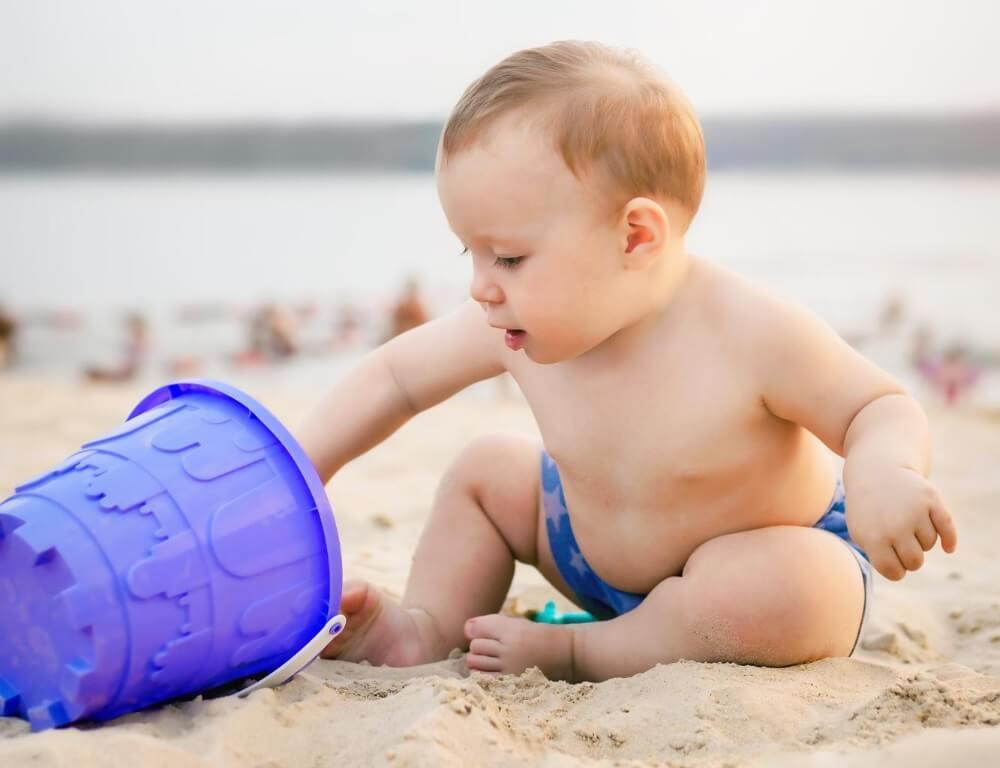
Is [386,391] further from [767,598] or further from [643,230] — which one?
[767,598]

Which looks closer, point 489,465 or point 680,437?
point 680,437

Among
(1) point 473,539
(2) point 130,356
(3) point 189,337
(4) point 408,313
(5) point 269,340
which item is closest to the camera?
(1) point 473,539

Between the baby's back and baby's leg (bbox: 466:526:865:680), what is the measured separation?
4 cm

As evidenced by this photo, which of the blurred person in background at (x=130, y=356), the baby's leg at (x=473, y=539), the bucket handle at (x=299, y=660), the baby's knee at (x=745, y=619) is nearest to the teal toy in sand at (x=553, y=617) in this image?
the baby's leg at (x=473, y=539)

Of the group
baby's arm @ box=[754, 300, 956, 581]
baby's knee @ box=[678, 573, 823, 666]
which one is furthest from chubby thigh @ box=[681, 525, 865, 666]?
baby's arm @ box=[754, 300, 956, 581]

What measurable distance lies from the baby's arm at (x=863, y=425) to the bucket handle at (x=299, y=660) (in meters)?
0.54

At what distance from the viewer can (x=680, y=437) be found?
1254 mm

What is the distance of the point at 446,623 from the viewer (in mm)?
1447

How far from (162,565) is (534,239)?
0.49 m

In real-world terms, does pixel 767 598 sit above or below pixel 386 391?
below

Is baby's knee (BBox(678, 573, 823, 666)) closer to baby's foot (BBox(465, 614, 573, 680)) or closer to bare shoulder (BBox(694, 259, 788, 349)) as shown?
baby's foot (BBox(465, 614, 573, 680))

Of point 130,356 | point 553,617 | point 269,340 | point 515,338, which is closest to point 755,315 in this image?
point 515,338

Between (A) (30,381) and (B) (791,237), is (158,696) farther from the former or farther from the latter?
(B) (791,237)

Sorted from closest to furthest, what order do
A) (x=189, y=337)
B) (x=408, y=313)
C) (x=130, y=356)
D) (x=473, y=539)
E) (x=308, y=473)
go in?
1. (x=308, y=473)
2. (x=473, y=539)
3. (x=408, y=313)
4. (x=130, y=356)
5. (x=189, y=337)
